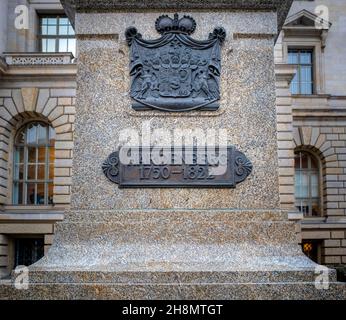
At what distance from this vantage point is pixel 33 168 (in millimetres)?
25375

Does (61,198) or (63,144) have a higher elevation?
(63,144)

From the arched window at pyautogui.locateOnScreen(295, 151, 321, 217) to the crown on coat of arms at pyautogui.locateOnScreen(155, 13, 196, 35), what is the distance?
24167mm

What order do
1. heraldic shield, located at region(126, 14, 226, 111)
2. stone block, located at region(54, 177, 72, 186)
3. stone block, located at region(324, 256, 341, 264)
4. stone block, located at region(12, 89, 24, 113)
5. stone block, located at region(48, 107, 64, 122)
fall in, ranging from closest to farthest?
heraldic shield, located at region(126, 14, 226, 111)
stone block, located at region(54, 177, 72, 186)
stone block, located at region(12, 89, 24, 113)
stone block, located at region(48, 107, 64, 122)
stone block, located at region(324, 256, 341, 264)

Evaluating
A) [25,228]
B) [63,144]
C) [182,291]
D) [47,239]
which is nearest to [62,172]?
[63,144]

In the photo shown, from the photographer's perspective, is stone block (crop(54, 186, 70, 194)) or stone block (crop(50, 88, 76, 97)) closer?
stone block (crop(54, 186, 70, 194))

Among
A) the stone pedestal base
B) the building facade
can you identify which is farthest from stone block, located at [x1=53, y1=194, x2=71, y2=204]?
the stone pedestal base

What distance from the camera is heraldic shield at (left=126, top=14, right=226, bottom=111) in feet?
19.7

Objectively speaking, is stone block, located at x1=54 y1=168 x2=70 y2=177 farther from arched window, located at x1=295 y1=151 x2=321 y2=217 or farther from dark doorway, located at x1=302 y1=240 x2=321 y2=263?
dark doorway, located at x1=302 y1=240 x2=321 y2=263

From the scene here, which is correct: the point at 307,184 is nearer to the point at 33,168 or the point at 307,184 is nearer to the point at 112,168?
the point at 33,168

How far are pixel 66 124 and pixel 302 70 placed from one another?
1356 centimetres

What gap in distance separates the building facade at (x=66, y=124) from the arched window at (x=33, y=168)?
0.05 m

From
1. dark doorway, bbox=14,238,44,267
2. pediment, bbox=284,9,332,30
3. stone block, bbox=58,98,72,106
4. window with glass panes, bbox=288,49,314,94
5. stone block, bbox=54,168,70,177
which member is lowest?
dark doorway, bbox=14,238,44,267

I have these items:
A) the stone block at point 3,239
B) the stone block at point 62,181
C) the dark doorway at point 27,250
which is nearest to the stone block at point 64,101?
the stone block at point 62,181

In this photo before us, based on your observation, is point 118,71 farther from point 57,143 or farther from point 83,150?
point 57,143
